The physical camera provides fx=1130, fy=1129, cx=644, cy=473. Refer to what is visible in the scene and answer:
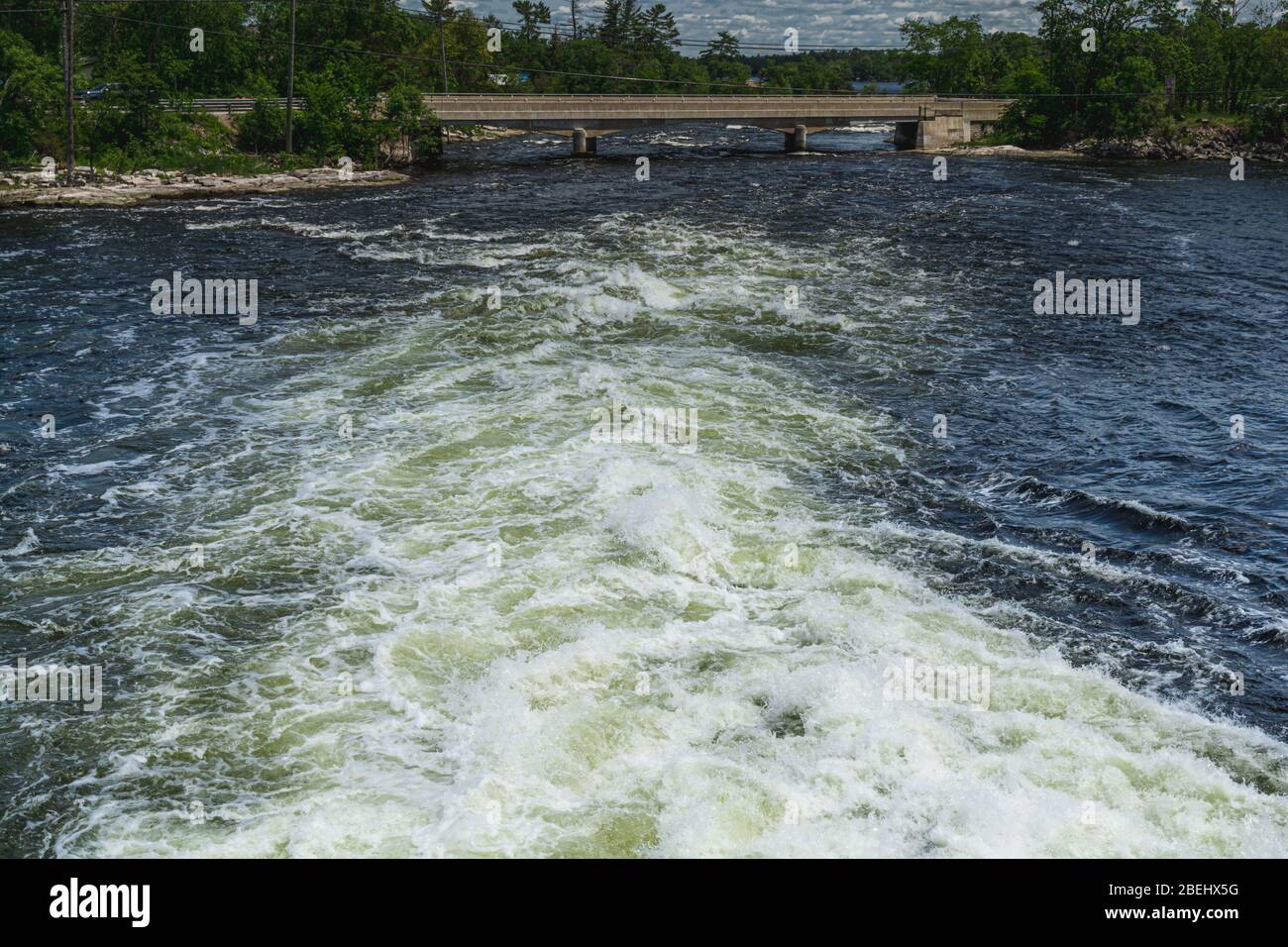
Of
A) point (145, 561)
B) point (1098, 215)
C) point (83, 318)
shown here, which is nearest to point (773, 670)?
point (145, 561)

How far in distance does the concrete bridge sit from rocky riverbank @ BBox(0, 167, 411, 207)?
45.0 ft

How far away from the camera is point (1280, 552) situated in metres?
16.2

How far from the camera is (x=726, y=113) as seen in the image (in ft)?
266

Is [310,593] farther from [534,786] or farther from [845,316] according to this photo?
[845,316]

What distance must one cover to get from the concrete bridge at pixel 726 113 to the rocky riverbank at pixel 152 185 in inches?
540

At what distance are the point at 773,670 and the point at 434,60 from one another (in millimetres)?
93024

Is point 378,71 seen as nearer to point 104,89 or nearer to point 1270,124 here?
point 104,89

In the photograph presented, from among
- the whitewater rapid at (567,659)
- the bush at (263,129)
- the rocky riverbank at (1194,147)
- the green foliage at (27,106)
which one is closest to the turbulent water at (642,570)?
the whitewater rapid at (567,659)

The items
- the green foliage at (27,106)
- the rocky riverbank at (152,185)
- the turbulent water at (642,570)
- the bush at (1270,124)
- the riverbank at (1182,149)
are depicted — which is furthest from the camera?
the bush at (1270,124)

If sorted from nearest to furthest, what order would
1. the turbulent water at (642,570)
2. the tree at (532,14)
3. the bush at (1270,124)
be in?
the turbulent water at (642,570), the bush at (1270,124), the tree at (532,14)

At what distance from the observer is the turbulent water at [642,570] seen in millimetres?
10633

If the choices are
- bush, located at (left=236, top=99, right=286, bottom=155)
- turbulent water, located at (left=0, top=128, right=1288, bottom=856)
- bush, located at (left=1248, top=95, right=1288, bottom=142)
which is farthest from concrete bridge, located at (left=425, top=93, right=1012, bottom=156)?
turbulent water, located at (left=0, top=128, right=1288, bottom=856)

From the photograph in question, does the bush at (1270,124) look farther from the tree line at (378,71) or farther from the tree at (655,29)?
the tree at (655,29)
